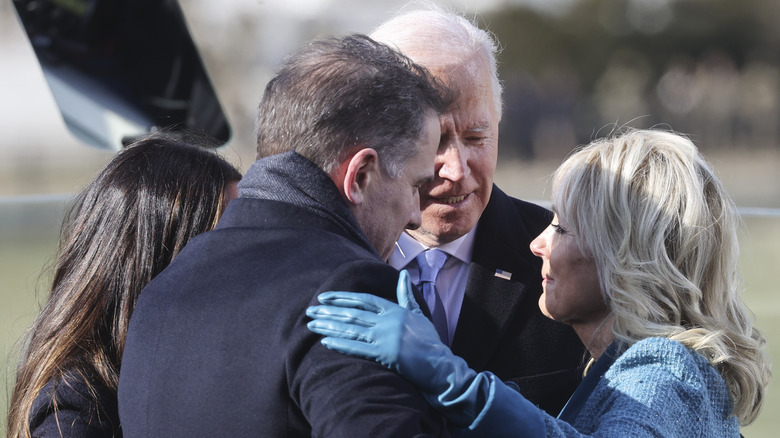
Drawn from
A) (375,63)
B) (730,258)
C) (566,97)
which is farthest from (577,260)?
(566,97)

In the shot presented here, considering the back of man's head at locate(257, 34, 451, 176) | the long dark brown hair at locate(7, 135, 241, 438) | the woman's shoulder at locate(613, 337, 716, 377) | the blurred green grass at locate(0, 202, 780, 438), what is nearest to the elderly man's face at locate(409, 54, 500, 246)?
the long dark brown hair at locate(7, 135, 241, 438)

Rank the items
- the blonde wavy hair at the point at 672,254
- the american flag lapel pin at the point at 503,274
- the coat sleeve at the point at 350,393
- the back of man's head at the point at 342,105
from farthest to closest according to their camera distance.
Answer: the american flag lapel pin at the point at 503,274
the blonde wavy hair at the point at 672,254
the back of man's head at the point at 342,105
the coat sleeve at the point at 350,393

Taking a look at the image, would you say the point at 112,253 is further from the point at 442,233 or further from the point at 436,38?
the point at 436,38

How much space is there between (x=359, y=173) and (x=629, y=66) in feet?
74.2

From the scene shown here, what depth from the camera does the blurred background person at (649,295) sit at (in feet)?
6.63

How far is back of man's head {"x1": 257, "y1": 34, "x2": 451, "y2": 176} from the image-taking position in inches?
66.3

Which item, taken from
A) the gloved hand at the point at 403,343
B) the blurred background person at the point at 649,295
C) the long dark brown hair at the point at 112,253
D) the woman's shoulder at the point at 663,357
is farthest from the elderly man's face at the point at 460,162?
the gloved hand at the point at 403,343

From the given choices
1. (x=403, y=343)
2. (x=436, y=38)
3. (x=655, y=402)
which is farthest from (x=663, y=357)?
(x=436, y=38)

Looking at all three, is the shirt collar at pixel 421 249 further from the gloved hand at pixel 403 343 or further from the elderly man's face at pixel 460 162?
the gloved hand at pixel 403 343

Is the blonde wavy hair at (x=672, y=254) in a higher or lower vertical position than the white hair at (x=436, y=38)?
lower

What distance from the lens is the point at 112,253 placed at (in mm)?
2129

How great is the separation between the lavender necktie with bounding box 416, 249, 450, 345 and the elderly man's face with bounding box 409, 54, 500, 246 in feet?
0.15

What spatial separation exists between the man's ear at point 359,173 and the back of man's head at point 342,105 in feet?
0.06

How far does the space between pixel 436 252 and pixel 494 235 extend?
0.20m
